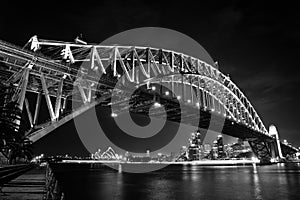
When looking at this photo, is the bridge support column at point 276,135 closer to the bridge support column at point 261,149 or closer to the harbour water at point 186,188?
the bridge support column at point 261,149

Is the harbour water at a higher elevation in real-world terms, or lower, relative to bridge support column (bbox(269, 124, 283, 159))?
lower

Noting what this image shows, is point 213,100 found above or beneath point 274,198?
above

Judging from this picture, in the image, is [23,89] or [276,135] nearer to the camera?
[23,89]

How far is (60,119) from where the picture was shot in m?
20.0

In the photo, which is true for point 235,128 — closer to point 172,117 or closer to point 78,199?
point 172,117

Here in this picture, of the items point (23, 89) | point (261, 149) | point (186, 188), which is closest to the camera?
point (23, 89)

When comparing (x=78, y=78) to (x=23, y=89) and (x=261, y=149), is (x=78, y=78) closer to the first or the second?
(x=23, y=89)

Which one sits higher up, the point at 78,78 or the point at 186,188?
the point at 78,78

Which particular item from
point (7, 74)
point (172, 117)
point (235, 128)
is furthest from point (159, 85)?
point (235, 128)

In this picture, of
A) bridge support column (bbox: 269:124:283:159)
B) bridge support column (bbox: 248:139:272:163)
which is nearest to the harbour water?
bridge support column (bbox: 248:139:272:163)

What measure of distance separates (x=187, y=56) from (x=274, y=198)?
39.3 meters

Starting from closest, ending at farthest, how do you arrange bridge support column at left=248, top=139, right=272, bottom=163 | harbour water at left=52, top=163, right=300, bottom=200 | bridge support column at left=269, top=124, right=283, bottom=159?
harbour water at left=52, top=163, right=300, bottom=200 → bridge support column at left=248, top=139, right=272, bottom=163 → bridge support column at left=269, top=124, right=283, bottom=159

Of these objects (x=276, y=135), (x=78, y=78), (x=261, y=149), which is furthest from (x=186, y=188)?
(x=276, y=135)

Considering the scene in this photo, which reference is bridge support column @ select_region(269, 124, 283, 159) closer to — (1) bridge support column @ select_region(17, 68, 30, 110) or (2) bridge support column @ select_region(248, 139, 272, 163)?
(2) bridge support column @ select_region(248, 139, 272, 163)
